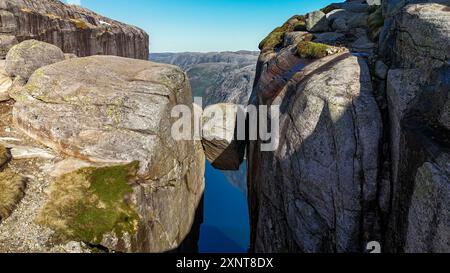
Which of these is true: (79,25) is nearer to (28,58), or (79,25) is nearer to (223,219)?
(28,58)

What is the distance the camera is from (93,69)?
1897 centimetres

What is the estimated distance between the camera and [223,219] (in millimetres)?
56156

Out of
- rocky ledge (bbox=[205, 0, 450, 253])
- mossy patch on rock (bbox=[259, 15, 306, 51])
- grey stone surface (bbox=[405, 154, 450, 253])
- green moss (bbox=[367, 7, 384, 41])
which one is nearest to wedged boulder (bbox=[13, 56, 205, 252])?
rocky ledge (bbox=[205, 0, 450, 253])

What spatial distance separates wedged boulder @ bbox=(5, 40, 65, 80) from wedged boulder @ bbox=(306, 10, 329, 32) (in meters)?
23.7

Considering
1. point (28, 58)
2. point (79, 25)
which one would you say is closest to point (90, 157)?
point (28, 58)

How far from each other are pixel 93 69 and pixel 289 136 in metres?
13.5

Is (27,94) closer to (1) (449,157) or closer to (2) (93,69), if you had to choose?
(2) (93,69)

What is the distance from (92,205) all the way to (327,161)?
1165 centimetres

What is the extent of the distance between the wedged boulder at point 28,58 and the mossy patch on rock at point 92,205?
1061 centimetres

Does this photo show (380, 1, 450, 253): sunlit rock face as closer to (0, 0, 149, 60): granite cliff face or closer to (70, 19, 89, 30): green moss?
(0, 0, 149, 60): granite cliff face

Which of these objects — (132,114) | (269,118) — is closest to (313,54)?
(269,118)

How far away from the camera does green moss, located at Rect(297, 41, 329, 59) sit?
1917 cm

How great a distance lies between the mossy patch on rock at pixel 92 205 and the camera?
12508 millimetres

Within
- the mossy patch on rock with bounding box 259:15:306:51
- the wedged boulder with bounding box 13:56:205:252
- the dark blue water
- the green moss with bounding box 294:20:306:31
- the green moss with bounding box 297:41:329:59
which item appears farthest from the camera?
the dark blue water
